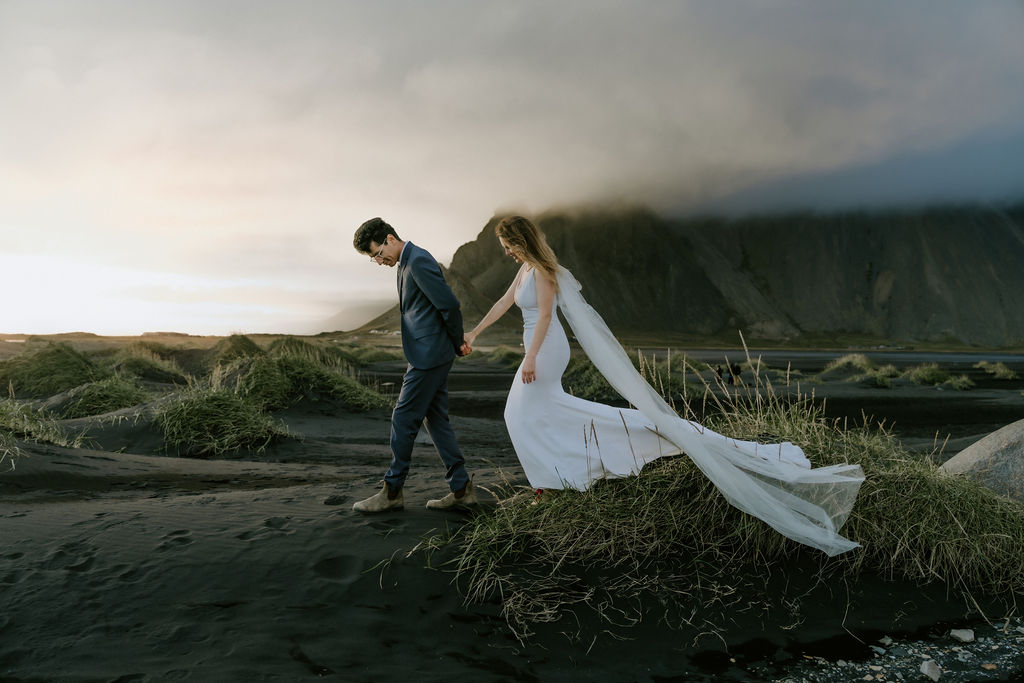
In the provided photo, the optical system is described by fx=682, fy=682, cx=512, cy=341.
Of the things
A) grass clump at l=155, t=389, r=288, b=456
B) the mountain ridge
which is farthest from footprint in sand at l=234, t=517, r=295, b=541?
the mountain ridge

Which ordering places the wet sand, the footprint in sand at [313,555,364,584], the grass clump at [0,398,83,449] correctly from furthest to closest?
the grass clump at [0,398,83,449]
the footprint in sand at [313,555,364,584]
the wet sand

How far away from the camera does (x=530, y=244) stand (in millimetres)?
4941

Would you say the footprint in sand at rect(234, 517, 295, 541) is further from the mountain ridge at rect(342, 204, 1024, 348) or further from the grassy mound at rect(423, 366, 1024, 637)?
the mountain ridge at rect(342, 204, 1024, 348)

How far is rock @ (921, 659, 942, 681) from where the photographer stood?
11.9 ft

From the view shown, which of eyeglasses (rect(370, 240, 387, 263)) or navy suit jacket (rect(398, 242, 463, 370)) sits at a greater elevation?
eyeglasses (rect(370, 240, 387, 263))

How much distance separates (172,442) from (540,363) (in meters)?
6.56

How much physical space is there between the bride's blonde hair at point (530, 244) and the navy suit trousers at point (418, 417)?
3.19 ft

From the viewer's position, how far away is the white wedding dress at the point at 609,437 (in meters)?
4.64

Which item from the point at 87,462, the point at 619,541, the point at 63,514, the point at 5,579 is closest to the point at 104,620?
the point at 5,579

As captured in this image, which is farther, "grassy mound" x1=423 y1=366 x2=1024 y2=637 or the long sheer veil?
the long sheer veil

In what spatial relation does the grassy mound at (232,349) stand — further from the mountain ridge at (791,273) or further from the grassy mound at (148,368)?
the mountain ridge at (791,273)

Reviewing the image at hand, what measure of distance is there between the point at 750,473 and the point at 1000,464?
292 centimetres

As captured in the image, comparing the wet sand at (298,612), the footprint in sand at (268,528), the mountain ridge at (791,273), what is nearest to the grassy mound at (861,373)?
the wet sand at (298,612)

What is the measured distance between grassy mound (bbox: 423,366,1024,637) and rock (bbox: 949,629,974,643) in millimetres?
525
